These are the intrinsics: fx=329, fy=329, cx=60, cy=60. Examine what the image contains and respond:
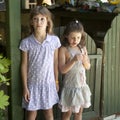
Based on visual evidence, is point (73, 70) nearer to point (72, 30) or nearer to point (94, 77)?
point (72, 30)

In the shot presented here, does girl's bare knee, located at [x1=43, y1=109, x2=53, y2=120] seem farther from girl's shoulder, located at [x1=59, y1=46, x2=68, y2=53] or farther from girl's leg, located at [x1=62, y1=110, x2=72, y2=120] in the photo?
girl's shoulder, located at [x1=59, y1=46, x2=68, y2=53]

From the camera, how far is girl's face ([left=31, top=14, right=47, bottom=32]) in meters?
3.19

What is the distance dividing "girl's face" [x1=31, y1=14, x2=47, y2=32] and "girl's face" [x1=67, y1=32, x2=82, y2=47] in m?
0.30

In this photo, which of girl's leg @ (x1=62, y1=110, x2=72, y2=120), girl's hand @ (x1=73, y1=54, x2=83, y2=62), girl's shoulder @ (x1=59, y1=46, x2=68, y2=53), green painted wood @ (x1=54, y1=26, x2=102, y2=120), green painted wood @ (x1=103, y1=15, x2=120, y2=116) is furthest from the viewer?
green painted wood @ (x1=103, y1=15, x2=120, y2=116)

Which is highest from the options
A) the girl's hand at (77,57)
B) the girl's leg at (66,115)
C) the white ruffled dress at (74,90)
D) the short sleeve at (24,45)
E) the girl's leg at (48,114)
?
the short sleeve at (24,45)

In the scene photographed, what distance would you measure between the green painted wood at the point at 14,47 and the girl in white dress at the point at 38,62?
8cm

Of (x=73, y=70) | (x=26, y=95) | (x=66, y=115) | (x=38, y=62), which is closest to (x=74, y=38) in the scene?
(x=73, y=70)

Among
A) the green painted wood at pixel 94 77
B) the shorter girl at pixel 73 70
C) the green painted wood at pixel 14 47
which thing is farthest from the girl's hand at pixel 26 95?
the green painted wood at pixel 94 77

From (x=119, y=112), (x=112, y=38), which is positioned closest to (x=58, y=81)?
(x=112, y=38)

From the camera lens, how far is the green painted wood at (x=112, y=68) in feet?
13.4

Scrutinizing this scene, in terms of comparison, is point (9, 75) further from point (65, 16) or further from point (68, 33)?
point (65, 16)

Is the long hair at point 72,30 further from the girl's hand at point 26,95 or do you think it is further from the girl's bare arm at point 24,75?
the girl's hand at point 26,95

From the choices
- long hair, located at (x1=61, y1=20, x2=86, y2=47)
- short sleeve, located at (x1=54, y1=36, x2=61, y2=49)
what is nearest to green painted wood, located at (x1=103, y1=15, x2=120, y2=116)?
long hair, located at (x1=61, y1=20, x2=86, y2=47)

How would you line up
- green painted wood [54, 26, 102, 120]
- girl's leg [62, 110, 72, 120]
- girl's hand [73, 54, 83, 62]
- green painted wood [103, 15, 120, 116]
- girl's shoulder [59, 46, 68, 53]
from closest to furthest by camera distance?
girl's hand [73, 54, 83, 62]
girl's shoulder [59, 46, 68, 53]
girl's leg [62, 110, 72, 120]
green painted wood [54, 26, 102, 120]
green painted wood [103, 15, 120, 116]
